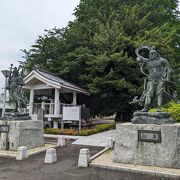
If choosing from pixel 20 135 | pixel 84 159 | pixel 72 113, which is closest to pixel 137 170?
pixel 84 159

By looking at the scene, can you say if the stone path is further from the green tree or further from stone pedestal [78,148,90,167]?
the green tree

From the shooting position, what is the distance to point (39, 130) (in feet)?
39.3

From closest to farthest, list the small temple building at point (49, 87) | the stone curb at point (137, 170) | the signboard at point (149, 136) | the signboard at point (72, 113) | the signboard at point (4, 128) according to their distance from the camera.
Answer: the stone curb at point (137, 170)
the signboard at point (149, 136)
the signboard at point (4, 128)
the signboard at point (72, 113)
the small temple building at point (49, 87)

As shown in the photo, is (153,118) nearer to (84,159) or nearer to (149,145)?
(149,145)

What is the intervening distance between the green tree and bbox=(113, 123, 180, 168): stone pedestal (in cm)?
983

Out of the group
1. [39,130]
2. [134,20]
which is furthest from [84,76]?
[39,130]

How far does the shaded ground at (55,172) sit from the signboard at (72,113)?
7.34m

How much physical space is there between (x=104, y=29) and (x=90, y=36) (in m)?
2.10

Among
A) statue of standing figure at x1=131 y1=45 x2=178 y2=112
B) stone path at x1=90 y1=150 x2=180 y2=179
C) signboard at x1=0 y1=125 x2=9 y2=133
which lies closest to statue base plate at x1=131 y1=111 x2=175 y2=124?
statue of standing figure at x1=131 y1=45 x2=178 y2=112

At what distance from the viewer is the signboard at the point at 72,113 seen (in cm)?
1677

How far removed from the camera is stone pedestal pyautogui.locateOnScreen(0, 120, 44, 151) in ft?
35.9

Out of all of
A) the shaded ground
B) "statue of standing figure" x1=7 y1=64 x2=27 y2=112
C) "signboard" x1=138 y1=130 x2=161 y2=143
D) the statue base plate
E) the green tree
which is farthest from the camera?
the green tree

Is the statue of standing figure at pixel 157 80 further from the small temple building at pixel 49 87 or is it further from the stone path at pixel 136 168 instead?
the small temple building at pixel 49 87

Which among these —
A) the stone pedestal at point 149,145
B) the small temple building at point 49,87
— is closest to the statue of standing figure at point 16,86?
the small temple building at point 49,87
